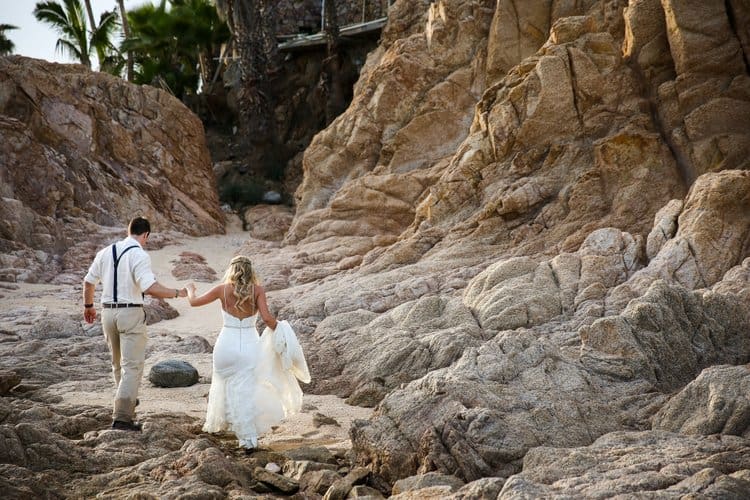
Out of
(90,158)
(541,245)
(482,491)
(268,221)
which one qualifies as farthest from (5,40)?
(482,491)

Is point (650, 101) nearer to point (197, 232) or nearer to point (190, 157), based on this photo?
point (197, 232)

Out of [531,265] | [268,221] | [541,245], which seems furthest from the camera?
[268,221]

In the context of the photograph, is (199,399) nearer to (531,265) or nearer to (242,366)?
(242,366)

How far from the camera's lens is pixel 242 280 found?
801 cm

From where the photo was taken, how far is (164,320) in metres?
15.3

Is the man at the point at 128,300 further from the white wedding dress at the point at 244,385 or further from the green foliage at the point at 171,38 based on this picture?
the green foliage at the point at 171,38

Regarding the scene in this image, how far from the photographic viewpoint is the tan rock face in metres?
20.8

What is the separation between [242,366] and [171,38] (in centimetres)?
2738

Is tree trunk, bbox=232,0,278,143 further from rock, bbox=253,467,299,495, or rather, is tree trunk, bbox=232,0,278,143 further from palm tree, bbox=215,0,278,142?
rock, bbox=253,467,299,495

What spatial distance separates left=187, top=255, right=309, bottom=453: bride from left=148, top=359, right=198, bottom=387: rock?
2.41 m

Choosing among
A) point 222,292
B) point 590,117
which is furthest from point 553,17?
point 222,292

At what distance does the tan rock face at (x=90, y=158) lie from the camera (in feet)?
68.3

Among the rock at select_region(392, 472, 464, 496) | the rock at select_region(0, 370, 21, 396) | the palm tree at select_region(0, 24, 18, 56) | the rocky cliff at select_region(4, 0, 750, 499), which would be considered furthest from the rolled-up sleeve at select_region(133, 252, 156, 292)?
the palm tree at select_region(0, 24, 18, 56)

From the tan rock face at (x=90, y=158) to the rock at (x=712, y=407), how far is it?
15.4 m
